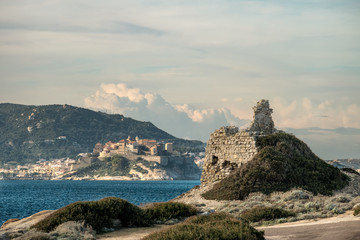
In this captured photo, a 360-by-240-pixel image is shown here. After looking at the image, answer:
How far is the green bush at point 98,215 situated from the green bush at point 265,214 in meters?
3.78

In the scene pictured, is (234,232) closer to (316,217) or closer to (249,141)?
(316,217)

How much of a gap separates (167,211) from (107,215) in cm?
299

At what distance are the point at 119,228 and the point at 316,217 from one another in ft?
23.1

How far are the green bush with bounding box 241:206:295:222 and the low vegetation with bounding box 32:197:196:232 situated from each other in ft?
9.20

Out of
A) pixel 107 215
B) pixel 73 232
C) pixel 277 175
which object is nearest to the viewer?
pixel 73 232

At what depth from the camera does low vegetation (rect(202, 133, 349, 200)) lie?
26.4 meters

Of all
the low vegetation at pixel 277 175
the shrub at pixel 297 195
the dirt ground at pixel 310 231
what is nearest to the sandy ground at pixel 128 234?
the dirt ground at pixel 310 231

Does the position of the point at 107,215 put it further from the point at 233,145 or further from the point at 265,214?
the point at 233,145

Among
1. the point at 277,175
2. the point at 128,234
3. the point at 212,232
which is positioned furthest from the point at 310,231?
the point at 277,175

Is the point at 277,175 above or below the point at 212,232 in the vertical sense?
above

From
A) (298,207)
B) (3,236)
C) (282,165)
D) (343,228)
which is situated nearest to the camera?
(343,228)

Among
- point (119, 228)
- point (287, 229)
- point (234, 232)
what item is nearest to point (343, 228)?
point (287, 229)

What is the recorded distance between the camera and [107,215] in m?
18.3

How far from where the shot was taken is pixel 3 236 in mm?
16281
